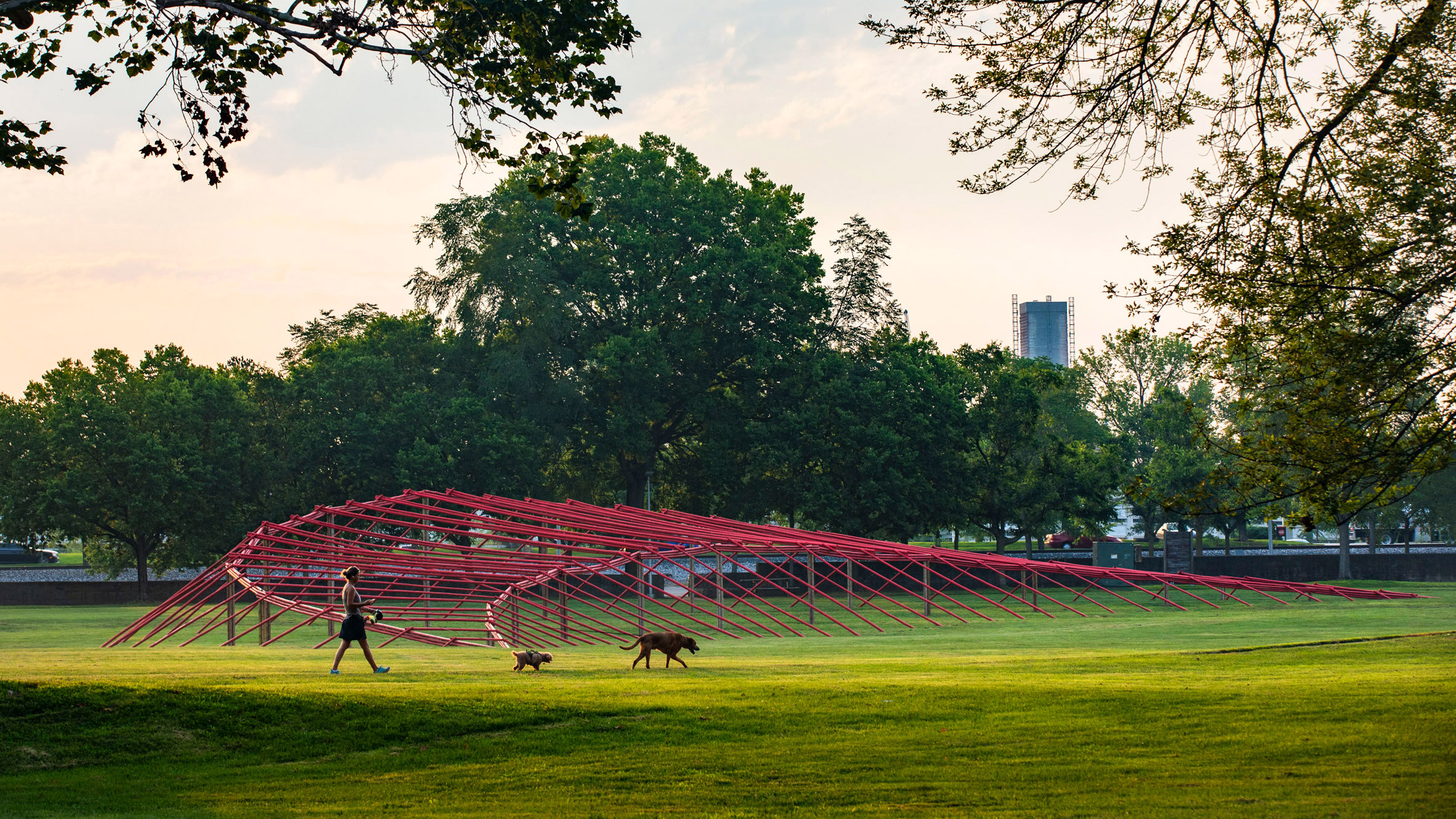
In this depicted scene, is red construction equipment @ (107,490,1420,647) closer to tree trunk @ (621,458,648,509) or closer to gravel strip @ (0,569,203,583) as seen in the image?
tree trunk @ (621,458,648,509)

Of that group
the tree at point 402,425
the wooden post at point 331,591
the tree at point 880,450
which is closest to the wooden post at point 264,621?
the wooden post at point 331,591

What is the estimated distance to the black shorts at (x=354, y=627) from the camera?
50.4 feet

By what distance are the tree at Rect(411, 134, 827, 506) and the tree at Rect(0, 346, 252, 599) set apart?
30.2 feet

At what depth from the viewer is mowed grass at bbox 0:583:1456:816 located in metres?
8.23

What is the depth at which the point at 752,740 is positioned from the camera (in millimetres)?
10414

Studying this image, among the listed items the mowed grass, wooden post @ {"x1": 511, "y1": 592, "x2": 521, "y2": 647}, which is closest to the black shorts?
the mowed grass

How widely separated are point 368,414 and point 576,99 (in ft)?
113

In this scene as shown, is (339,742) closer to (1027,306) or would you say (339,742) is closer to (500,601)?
(500,601)

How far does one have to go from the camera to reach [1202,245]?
12.6 metres

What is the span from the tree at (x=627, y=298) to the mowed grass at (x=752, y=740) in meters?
29.5

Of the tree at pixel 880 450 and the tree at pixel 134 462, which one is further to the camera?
the tree at pixel 880 450

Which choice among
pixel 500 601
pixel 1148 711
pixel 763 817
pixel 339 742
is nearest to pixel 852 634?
pixel 500 601

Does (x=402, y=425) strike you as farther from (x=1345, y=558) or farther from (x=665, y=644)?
(x=1345, y=558)

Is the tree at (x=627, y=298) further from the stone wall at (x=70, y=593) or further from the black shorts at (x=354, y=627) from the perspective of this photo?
the black shorts at (x=354, y=627)
